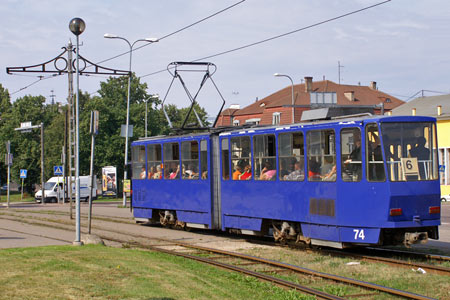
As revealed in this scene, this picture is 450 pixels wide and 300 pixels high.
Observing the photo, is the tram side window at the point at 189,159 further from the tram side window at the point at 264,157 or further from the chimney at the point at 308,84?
the chimney at the point at 308,84

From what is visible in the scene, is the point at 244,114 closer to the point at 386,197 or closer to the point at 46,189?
the point at 46,189

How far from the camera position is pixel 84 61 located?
26.6 m

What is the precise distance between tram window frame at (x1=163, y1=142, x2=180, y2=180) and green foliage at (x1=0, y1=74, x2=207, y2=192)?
4840cm

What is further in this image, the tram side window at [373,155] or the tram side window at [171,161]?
the tram side window at [171,161]

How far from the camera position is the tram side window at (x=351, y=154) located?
1347 centimetres

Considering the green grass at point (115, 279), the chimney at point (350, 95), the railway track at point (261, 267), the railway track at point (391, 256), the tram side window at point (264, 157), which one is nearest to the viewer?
the green grass at point (115, 279)

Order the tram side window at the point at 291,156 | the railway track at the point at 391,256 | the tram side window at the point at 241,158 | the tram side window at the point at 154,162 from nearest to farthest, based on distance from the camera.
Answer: the railway track at the point at 391,256 < the tram side window at the point at 291,156 < the tram side window at the point at 241,158 < the tram side window at the point at 154,162

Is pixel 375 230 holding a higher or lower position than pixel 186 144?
lower

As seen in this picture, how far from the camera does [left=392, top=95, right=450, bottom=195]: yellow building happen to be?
4325cm

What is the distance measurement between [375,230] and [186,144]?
26.6 feet

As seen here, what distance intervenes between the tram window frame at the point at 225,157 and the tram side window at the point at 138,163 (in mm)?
5212

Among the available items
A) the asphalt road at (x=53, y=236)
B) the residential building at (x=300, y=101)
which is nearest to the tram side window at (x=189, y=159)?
the asphalt road at (x=53, y=236)

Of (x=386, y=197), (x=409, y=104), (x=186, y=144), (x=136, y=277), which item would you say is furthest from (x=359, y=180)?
(x=409, y=104)

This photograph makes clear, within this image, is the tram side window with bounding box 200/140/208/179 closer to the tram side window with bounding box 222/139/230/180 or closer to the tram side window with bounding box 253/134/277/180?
the tram side window with bounding box 222/139/230/180
